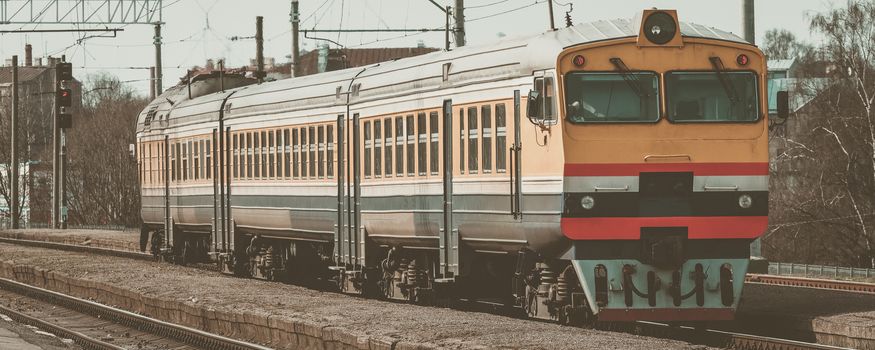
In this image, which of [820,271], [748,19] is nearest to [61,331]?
[748,19]

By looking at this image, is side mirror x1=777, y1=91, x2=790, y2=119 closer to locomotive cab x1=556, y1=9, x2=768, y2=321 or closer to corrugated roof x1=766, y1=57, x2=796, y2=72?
locomotive cab x1=556, y1=9, x2=768, y2=321

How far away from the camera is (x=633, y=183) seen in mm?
15930

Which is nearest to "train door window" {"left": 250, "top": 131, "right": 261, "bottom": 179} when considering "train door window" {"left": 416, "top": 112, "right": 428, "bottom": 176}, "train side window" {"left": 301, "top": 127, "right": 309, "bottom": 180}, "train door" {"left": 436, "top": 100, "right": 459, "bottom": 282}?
"train side window" {"left": 301, "top": 127, "right": 309, "bottom": 180}

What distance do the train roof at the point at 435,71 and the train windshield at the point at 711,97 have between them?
43 cm

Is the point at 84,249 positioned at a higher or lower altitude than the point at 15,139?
lower

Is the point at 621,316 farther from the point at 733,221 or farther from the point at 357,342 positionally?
the point at 357,342

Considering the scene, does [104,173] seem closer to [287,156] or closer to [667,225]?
[287,156]

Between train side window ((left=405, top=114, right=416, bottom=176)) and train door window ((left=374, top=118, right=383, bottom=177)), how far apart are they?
0.96m

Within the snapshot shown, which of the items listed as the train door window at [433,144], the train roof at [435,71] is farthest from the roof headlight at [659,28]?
the train door window at [433,144]

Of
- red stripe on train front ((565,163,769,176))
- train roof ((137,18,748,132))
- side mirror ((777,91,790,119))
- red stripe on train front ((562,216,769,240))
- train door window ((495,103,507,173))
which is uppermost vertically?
train roof ((137,18,748,132))

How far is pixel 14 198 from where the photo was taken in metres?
63.0

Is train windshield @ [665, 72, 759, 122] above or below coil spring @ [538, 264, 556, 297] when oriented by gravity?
above

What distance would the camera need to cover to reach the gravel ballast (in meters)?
14.6

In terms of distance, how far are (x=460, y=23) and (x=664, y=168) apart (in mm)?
12266
